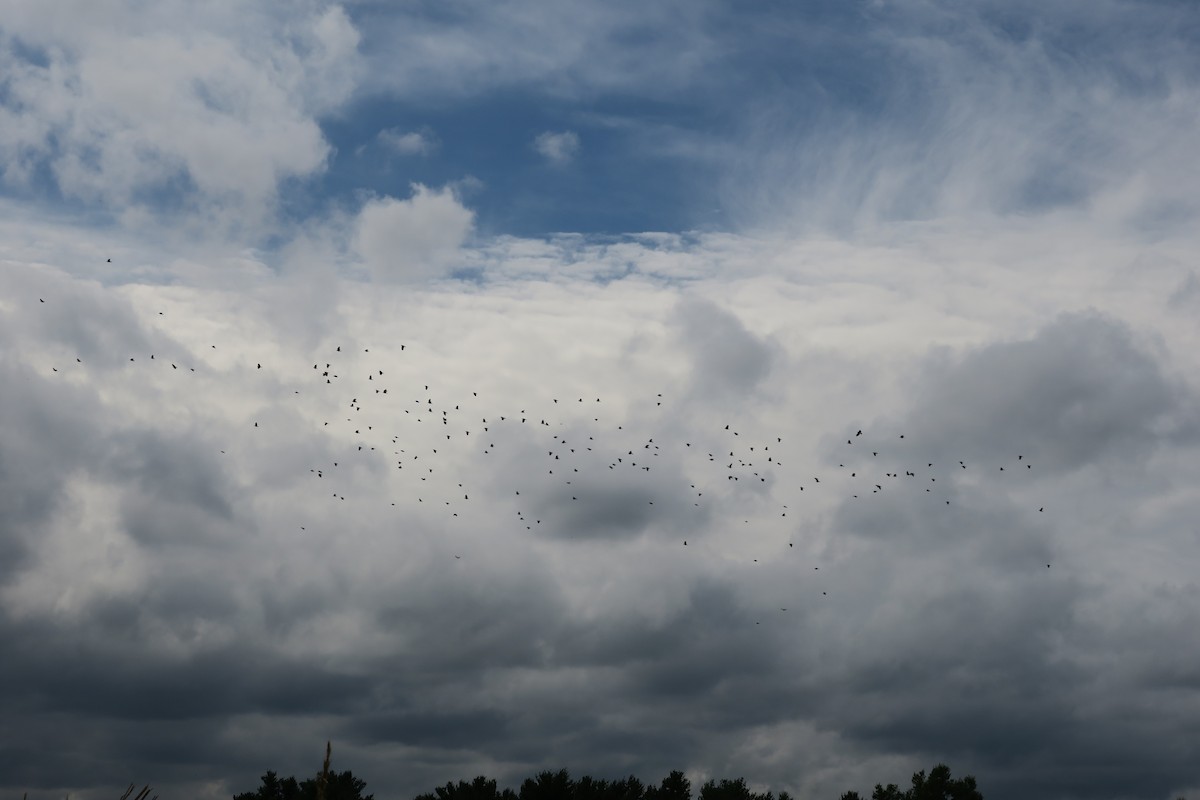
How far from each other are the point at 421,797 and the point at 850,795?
66.0 m

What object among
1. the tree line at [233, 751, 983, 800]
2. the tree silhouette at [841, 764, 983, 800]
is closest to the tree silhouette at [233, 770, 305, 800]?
Result: the tree line at [233, 751, 983, 800]

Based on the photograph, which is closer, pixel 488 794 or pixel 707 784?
pixel 488 794

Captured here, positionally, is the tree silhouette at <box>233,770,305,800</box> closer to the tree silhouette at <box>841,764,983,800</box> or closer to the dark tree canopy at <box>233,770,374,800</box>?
the dark tree canopy at <box>233,770,374,800</box>

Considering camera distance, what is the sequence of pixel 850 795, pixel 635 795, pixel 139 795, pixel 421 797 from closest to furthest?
1. pixel 139 795
2. pixel 635 795
3. pixel 421 797
4. pixel 850 795

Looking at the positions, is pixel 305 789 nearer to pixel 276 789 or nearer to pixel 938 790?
pixel 276 789

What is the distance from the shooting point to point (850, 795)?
181125 mm

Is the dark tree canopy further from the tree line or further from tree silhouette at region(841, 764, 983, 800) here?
tree silhouette at region(841, 764, 983, 800)

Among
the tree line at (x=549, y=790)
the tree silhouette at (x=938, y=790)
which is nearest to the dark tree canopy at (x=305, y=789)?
the tree line at (x=549, y=790)

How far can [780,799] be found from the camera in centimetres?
17338

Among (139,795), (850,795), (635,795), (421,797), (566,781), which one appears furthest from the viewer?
(850,795)

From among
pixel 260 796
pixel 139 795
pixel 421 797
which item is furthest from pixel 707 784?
pixel 139 795

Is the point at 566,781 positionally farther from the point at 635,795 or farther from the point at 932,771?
the point at 932,771

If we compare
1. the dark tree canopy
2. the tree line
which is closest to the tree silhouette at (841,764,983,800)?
the tree line

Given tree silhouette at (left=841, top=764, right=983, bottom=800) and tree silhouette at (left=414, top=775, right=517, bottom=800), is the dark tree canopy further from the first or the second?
tree silhouette at (left=841, top=764, right=983, bottom=800)
